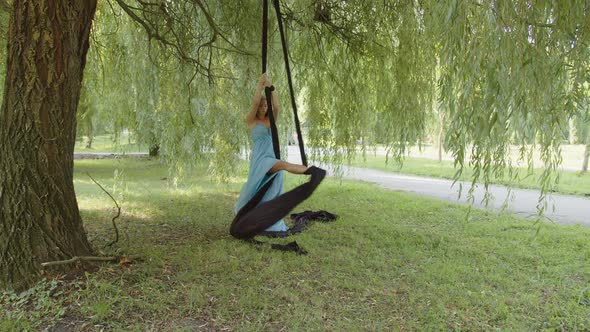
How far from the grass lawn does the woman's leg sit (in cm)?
84

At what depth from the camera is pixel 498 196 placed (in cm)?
795

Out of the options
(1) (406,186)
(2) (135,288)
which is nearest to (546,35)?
(2) (135,288)

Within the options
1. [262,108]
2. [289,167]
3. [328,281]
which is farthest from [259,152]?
→ [328,281]

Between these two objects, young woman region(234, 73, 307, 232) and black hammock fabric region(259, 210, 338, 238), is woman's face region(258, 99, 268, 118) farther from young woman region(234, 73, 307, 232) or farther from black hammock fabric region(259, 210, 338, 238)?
black hammock fabric region(259, 210, 338, 238)

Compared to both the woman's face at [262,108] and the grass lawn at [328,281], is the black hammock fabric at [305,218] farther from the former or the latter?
the woman's face at [262,108]

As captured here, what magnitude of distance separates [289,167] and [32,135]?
5.86 ft

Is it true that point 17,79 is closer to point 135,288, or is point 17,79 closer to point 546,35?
point 135,288

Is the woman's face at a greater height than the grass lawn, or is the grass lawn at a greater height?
the woman's face

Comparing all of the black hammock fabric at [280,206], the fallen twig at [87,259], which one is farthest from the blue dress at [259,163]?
the fallen twig at [87,259]

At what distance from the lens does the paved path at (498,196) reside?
253 inches

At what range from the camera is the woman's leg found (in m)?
3.12

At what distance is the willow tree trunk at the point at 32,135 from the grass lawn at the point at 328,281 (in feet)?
0.84

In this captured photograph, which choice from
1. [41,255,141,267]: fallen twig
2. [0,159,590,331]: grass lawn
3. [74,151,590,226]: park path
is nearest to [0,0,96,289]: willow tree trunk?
[41,255,141,267]: fallen twig

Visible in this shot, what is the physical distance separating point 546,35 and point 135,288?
10.4ft
